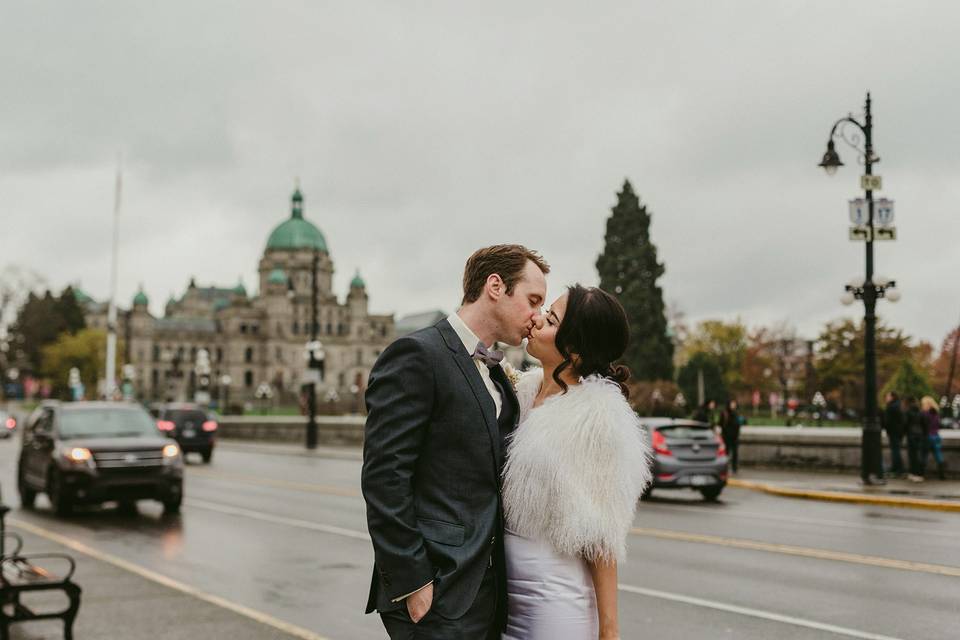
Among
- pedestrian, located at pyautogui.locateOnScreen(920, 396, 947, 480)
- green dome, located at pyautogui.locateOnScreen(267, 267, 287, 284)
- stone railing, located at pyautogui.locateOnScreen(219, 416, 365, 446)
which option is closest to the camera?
pedestrian, located at pyautogui.locateOnScreen(920, 396, 947, 480)

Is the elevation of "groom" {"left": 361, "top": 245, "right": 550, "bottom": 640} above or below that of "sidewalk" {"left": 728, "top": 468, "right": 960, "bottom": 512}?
above

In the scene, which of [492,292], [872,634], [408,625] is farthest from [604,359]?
[872,634]

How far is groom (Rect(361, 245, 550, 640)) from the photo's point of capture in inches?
125

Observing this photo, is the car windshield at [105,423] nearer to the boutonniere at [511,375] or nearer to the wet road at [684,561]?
the wet road at [684,561]

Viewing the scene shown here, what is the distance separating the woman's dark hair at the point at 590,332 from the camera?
3.44 metres

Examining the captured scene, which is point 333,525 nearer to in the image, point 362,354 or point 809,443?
point 809,443

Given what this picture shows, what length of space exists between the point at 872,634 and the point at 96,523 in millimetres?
11671

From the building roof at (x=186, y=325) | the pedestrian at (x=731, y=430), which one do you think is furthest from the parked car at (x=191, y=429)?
the building roof at (x=186, y=325)

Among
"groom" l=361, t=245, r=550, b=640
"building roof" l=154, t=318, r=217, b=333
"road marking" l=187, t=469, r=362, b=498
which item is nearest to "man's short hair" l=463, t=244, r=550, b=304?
"groom" l=361, t=245, r=550, b=640

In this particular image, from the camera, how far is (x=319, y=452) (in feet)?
117

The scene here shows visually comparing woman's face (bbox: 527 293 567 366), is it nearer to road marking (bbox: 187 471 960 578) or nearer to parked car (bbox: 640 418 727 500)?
road marking (bbox: 187 471 960 578)

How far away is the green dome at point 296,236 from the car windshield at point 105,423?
511 ft

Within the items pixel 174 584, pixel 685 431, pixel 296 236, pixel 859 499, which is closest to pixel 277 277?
pixel 296 236

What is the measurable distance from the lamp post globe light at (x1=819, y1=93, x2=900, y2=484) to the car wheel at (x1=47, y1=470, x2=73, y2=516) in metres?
14.5
